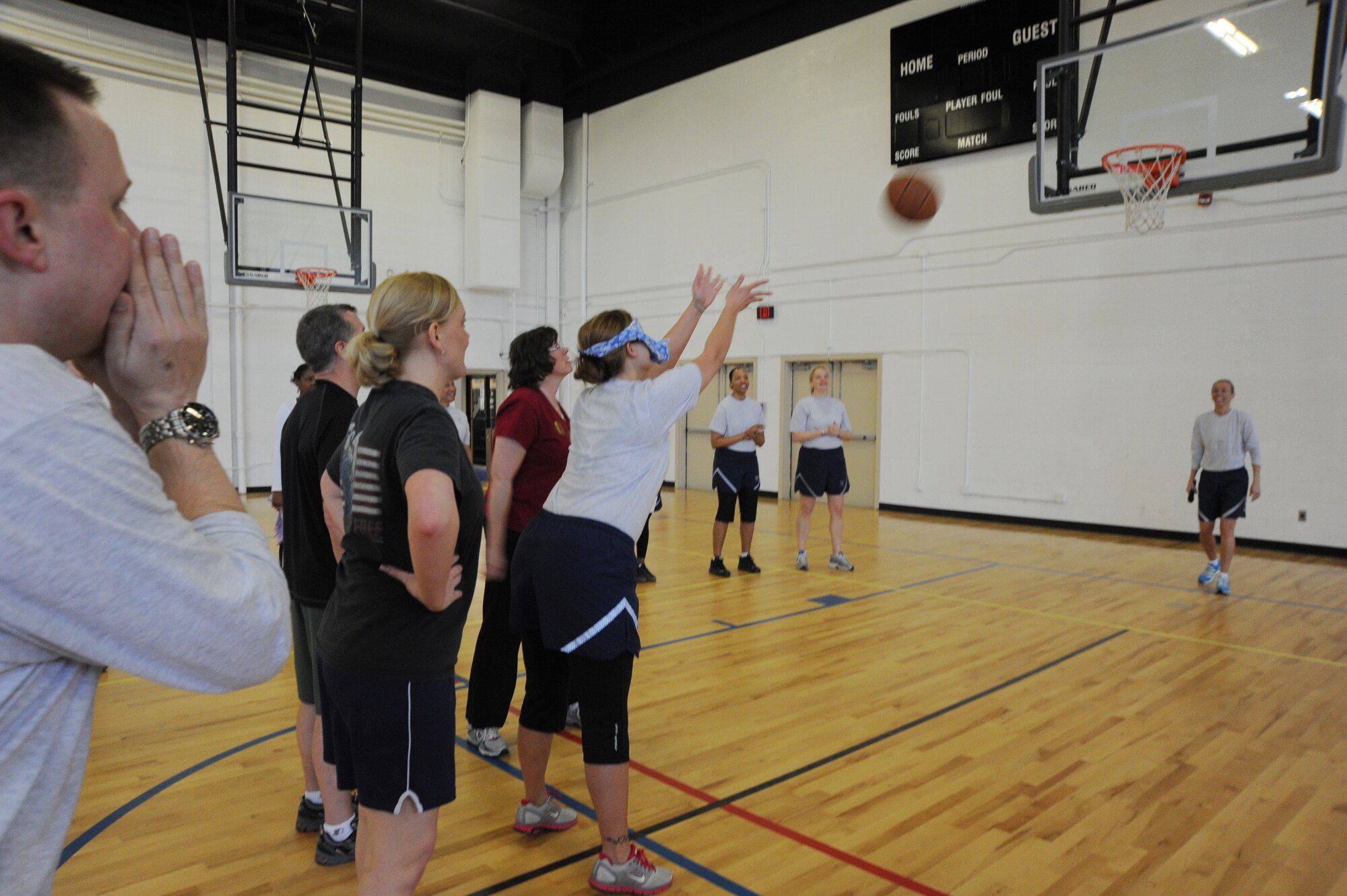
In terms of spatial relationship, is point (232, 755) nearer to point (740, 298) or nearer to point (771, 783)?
point (771, 783)

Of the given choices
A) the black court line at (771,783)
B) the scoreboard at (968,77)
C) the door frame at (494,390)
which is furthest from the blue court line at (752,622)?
the door frame at (494,390)

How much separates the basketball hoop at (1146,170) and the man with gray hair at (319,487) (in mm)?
6685

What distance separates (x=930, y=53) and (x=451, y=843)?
10.8 m

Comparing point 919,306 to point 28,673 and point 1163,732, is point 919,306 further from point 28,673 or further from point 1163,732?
point 28,673

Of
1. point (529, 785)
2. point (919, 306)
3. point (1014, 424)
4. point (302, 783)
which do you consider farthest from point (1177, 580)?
point (302, 783)

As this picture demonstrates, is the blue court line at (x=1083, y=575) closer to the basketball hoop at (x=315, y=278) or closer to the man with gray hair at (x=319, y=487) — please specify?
the man with gray hair at (x=319, y=487)

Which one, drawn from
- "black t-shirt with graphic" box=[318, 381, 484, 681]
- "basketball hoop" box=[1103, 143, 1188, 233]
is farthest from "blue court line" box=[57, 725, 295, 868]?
"basketball hoop" box=[1103, 143, 1188, 233]

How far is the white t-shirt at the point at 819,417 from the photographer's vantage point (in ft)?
25.2

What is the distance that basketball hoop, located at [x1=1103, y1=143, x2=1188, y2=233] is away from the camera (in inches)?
278

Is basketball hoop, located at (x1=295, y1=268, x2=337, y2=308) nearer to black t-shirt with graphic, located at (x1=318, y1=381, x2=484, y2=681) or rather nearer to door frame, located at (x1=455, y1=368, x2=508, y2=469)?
door frame, located at (x1=455, y1=368, x2=508, y2=469)

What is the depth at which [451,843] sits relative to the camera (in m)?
2.81

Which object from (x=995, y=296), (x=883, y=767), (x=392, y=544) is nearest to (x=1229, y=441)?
(x=995, y=296)

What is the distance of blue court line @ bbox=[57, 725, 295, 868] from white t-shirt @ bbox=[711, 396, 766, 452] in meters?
4.47

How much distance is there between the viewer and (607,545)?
7.89 ft
